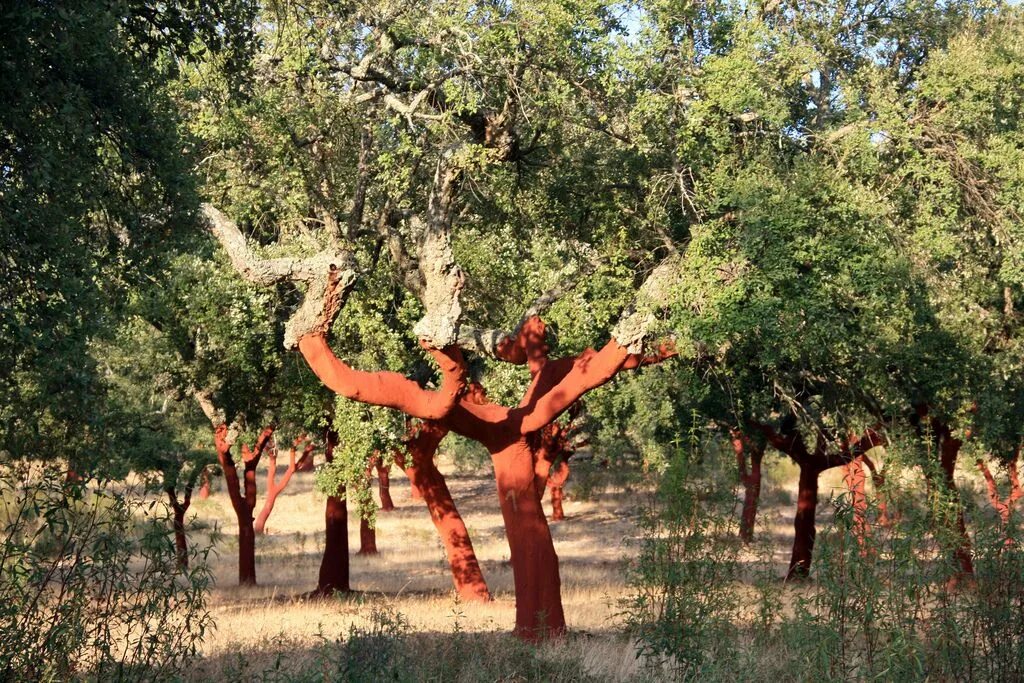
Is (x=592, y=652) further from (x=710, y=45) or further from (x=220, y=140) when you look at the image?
(x=220, y=140)

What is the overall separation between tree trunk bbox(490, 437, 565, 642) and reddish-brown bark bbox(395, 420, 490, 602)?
3727mm

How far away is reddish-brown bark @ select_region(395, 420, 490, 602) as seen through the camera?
18.2m

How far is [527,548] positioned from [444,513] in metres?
4.90

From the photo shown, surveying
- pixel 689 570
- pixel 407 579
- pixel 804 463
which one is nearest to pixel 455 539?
pixel 407 579

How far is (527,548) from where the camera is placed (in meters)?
14.2

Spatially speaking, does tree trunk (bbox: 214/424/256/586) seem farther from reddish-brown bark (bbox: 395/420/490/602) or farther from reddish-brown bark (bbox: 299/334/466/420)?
reddish-brown bark (bbox: 299/334/466/420)

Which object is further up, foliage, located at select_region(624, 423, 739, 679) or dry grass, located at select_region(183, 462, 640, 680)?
foliage, located at select_region(624, 423, 739, 679)

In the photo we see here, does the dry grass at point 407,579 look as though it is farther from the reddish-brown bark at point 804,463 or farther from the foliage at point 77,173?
the reddish-brown bark at point 804,463

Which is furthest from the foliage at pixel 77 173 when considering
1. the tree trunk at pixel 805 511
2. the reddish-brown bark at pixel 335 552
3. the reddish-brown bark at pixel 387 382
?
the tree trunk at pixel 805 511

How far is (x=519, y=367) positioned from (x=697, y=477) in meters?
7.10

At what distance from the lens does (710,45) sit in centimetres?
1384

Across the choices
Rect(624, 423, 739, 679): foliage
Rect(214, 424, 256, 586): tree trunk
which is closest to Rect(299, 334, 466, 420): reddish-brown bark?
Rect(624, 423, 739, 679): foliage

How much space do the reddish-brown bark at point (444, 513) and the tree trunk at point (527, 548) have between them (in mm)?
3727

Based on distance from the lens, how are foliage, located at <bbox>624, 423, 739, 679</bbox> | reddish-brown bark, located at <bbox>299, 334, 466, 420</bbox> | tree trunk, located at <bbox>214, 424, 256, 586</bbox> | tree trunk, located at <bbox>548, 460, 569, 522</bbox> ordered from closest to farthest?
foliage, located at <bbox>624, 423, 739, 679</bbox> < reddish-brown bark, located at <bbox>299, 334, 466, 420</bbox> < tree trunk, located at <bbox>214, 424, 256, 586</bbox> < tree trunk, located at <bbox>548, 460, 569, 522</bbox>
